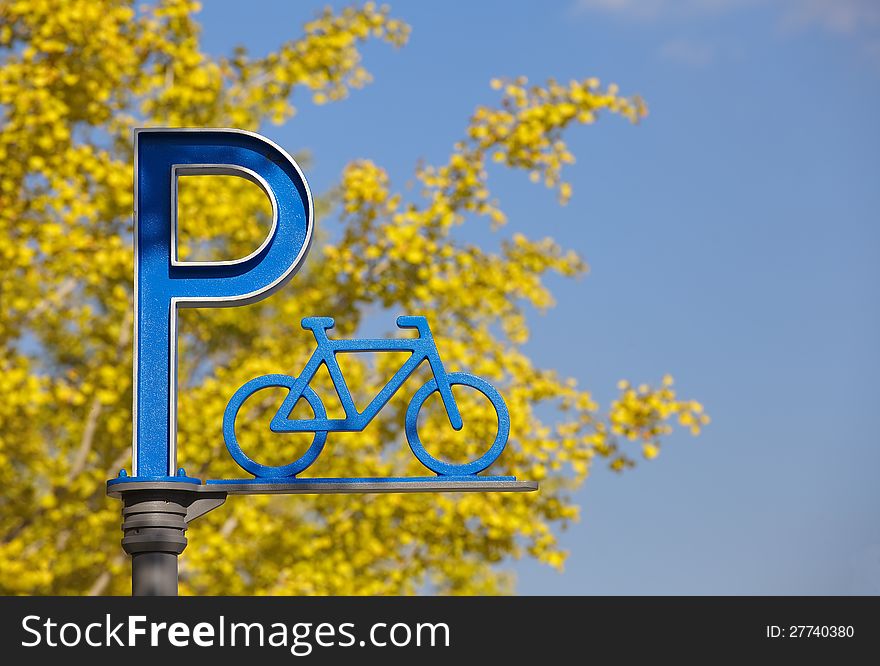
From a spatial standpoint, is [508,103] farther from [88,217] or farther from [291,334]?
[88,217]

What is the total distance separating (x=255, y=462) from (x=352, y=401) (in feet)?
1.75

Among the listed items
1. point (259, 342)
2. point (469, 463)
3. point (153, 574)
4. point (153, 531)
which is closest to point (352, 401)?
point (469, 463)

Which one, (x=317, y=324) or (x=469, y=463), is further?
(x=317, y=324)

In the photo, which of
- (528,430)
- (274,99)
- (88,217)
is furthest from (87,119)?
(528,430)

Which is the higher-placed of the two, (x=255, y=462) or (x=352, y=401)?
(x=352, y=401)

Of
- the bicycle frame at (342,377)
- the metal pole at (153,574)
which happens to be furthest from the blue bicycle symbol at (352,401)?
the metal pole at (153,574)

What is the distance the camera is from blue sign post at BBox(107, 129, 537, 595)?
574cm

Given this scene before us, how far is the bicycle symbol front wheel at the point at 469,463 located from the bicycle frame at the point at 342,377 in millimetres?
98

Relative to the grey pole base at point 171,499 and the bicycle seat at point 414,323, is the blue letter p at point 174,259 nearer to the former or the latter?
the grey pole base at point 171,499

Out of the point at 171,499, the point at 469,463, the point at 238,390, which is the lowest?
the point at 171,499

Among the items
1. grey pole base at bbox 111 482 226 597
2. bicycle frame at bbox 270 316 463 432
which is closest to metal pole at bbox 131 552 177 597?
grey pole base at bbox 111 482 226 597

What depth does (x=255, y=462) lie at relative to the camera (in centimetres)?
590

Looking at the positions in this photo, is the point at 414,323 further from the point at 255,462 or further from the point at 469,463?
the point at 255,462

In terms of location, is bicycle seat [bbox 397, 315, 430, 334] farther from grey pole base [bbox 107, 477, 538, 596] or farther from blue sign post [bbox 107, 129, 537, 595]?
grey pole base [bbox 107, 477, 538, 596]
